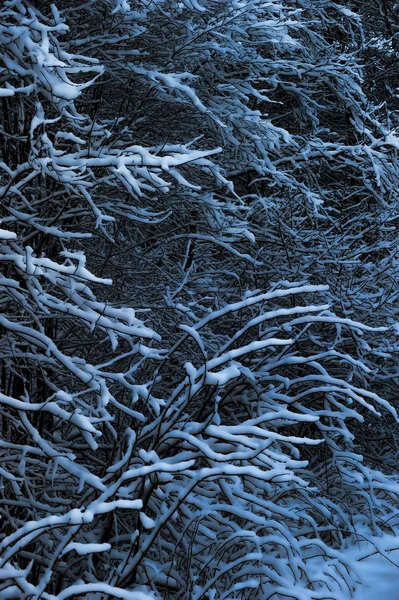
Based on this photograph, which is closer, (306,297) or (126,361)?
(126,361)

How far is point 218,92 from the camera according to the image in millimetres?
7488

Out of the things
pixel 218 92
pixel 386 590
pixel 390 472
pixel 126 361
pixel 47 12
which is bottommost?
pixel 390 472

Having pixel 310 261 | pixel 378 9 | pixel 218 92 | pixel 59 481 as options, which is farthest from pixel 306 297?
pixel 378 9

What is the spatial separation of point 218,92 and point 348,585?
14.0 feet

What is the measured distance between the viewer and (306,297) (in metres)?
7.45

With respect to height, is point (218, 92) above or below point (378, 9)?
above

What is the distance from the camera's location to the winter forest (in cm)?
432

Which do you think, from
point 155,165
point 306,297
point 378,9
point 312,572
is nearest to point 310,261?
point 306,297

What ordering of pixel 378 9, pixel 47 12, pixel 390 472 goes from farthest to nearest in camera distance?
pixel 378 9
pixel 390 472
pixel 47 12

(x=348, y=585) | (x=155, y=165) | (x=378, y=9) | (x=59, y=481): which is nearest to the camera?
(x=155, y=165)

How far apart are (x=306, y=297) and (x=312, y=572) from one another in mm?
2506

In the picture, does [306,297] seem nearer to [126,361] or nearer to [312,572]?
[126,361]

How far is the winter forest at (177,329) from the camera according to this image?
432 centimetres

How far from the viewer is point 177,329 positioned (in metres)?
6.64
